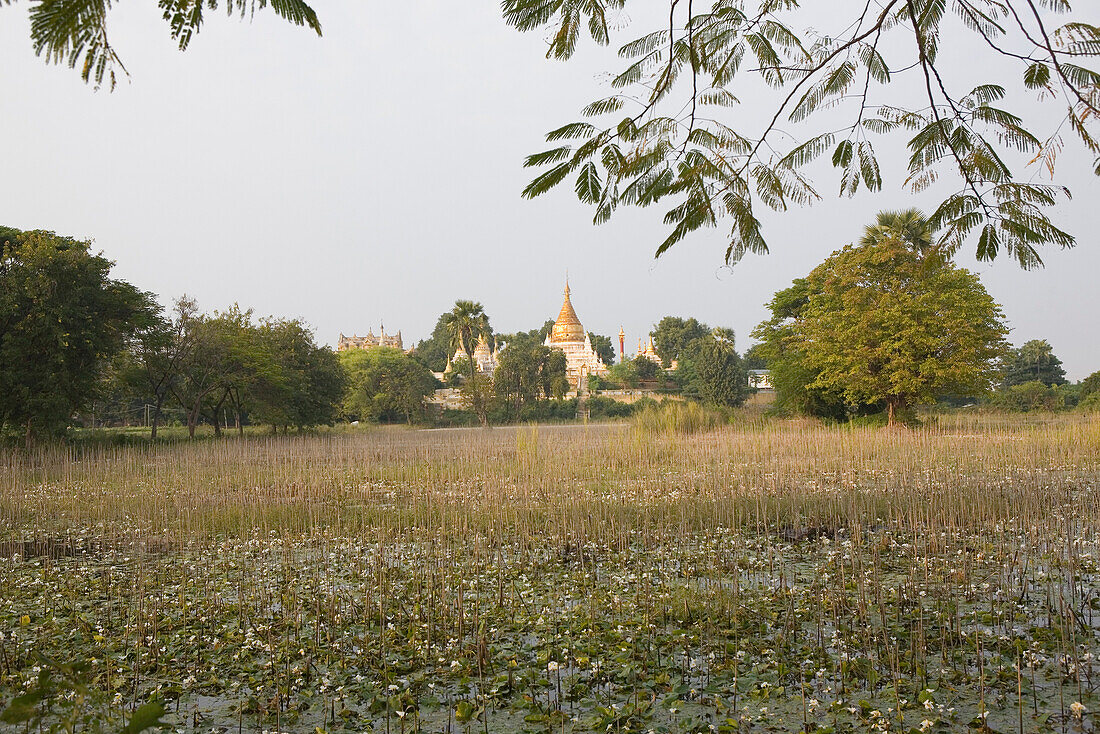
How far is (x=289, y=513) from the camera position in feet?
28.5

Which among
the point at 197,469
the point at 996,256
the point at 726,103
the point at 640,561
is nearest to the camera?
the point at 996,256

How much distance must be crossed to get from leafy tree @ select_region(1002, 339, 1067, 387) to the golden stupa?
131ft

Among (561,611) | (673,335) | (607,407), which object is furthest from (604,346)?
(561,611)

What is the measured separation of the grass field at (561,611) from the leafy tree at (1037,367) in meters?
47.3

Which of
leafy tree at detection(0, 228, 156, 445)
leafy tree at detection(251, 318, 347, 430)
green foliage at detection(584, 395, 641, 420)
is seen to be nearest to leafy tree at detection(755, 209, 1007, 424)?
leafy tree at detection(251, 318, 347, 430)

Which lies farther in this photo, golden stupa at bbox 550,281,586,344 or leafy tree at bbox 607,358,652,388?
golden stupa at bbox 550,281,586,344

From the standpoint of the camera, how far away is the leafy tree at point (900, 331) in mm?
21141

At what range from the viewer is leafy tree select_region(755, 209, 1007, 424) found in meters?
21.1

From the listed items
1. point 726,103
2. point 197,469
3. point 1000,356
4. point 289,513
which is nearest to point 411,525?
point 289,513

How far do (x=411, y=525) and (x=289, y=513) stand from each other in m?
1.77

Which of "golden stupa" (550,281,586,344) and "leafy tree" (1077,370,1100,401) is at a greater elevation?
"golden stupa" (550,281,586,344)

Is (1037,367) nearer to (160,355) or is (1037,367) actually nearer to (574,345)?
(574,345)

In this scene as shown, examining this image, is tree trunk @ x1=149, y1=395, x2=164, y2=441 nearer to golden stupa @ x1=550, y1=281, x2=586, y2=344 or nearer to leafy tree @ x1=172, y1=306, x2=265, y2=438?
leafy tree @ x1=172, y1=306, x2=265, y2=438

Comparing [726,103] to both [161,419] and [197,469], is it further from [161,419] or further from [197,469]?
[161,419]
